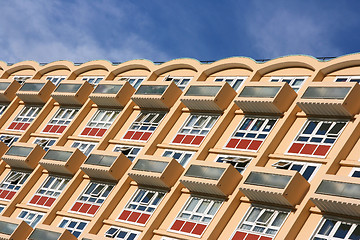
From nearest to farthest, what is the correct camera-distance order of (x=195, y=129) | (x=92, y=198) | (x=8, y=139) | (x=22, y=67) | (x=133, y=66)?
(x=195, y=129) → (x=92, y=198) → (x=133, y=66) → (x=8, y=139) → (x=22, y=67)

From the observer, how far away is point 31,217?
44719 mm

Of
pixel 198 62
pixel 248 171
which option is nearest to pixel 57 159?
pixel 198 62

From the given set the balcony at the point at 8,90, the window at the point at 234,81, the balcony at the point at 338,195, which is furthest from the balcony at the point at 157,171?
the balcony at the point at 8,90

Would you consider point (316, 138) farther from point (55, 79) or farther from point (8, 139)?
point (8, 139)

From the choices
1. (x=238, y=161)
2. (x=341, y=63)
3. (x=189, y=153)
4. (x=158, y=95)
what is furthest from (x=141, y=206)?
(x=341, y=63)

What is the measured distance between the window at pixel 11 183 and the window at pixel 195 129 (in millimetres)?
13557

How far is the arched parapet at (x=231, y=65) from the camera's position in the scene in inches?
1718

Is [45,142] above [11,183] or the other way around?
above

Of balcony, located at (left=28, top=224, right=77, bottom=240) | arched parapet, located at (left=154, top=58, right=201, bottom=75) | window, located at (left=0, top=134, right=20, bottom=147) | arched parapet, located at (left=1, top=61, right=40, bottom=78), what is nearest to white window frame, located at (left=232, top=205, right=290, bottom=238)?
balcony, located at (left=28, top=224, right=77, bottom=240)

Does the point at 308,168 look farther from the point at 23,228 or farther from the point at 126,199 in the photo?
the point at 23,228

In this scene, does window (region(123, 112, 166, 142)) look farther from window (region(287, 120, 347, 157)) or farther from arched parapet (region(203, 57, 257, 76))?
window (region(287, 120, 347, 157))

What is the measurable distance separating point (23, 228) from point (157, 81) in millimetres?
14058

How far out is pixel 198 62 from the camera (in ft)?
154

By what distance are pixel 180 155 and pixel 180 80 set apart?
8.07 meters
